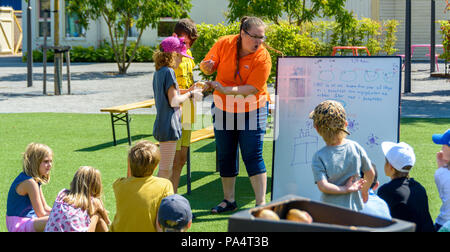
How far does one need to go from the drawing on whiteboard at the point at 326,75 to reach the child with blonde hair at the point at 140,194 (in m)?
2.22

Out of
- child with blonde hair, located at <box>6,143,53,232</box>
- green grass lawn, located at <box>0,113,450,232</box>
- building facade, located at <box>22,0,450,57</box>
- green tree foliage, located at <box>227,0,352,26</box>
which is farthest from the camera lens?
building facade, located at <box>22,0,450,57</box>

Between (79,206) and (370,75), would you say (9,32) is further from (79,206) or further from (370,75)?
(79,206)

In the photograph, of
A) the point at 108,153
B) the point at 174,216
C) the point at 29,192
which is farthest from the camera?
the point at 108,153

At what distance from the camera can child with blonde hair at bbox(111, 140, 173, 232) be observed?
13.2 feet

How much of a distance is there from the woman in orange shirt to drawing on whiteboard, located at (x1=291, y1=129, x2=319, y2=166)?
0.40 meters

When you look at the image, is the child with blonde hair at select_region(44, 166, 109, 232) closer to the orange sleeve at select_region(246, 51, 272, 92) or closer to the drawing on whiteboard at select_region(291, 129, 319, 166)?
the orange sleeve at select_region(246, 51, 272, 92)

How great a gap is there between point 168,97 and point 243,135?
773mm

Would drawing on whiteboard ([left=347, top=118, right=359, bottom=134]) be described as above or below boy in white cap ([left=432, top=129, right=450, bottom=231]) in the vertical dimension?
above

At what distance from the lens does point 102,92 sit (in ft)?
59.6

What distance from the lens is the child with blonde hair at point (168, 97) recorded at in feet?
17.6

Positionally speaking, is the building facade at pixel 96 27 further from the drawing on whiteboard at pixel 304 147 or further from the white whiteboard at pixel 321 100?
the drawing on whiteboard at pixel 304 147

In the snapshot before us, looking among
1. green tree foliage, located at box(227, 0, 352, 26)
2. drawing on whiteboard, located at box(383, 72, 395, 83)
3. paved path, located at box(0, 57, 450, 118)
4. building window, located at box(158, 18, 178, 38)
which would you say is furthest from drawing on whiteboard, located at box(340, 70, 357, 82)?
building window, located at box(158, 18, 178, 38)

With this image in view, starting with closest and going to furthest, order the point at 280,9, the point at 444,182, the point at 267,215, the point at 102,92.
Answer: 1. the point at 267,215
2. the point at 444,182
3. the point at 280,9
4. the point at 102,92

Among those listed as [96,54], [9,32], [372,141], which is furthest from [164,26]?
[372,141]
